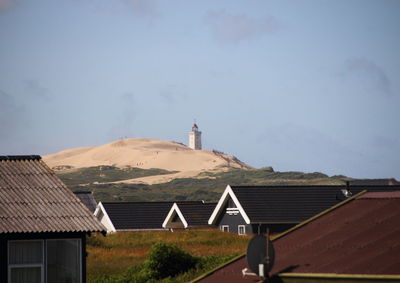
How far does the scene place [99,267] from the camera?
118 ft

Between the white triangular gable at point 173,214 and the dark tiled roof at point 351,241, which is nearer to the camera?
the dark tiled roof at point 351,241

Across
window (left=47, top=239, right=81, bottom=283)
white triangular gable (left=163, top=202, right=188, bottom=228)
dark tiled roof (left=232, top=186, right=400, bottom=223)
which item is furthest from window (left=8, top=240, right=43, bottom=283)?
white triangular gable (left=163, top=202, right=188, bottom=228)

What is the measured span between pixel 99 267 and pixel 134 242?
1211cm

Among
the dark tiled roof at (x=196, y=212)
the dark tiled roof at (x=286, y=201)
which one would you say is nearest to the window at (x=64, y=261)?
Answer: the dark tiled roof at (x=286, y=201)

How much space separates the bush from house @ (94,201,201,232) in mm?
28338

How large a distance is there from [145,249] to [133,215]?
19663 mm

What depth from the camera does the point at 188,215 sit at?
196 ft

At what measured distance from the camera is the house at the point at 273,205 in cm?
4962

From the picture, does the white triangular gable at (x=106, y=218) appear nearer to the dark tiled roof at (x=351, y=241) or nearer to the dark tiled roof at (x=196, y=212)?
the dark tiled roof at (x=196, y=212)

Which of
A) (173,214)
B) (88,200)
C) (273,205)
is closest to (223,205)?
(273,205)

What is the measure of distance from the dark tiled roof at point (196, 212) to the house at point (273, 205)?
4852 mm

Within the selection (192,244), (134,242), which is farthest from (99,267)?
(134,242)

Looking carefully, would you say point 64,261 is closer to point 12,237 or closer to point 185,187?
point 12,237

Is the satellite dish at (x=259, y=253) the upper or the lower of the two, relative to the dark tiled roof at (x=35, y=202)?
lower
